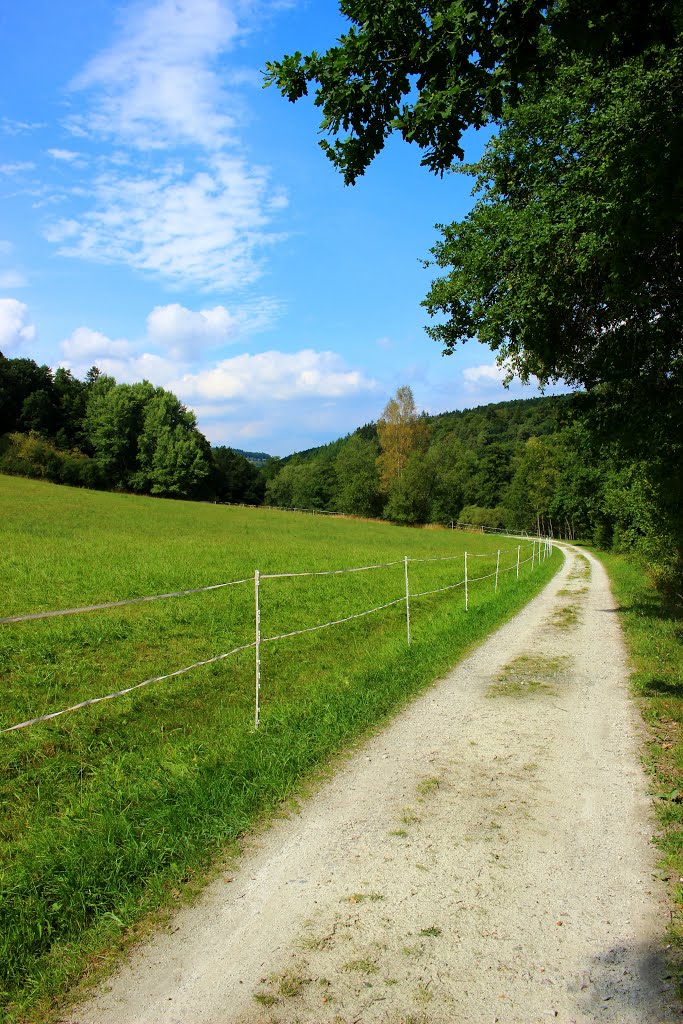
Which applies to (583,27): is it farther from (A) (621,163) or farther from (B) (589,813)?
(B) (589,813)

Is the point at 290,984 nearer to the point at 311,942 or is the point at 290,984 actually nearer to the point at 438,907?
the point at 311,942

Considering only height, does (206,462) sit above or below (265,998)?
above

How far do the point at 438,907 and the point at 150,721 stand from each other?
4.59 m

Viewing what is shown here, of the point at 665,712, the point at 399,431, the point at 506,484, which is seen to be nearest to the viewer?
the point at 665,712

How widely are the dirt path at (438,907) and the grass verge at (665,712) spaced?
120mm

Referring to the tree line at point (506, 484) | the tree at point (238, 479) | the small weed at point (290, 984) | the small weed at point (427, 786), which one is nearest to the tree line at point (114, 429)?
the tree at point (238, 479)

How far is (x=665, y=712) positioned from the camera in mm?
6555

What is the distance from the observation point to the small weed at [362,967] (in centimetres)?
270

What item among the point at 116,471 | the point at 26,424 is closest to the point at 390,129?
the point at 116,471

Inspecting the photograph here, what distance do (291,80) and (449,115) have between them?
1.16m

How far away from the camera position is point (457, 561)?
30.6 meters

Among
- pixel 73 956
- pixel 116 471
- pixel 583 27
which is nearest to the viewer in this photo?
pixel 73 956

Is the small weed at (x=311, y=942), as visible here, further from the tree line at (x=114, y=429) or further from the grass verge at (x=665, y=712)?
the tree line at (x=114, y=429)

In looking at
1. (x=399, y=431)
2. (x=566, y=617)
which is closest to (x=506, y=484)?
(x=399, y=431)
